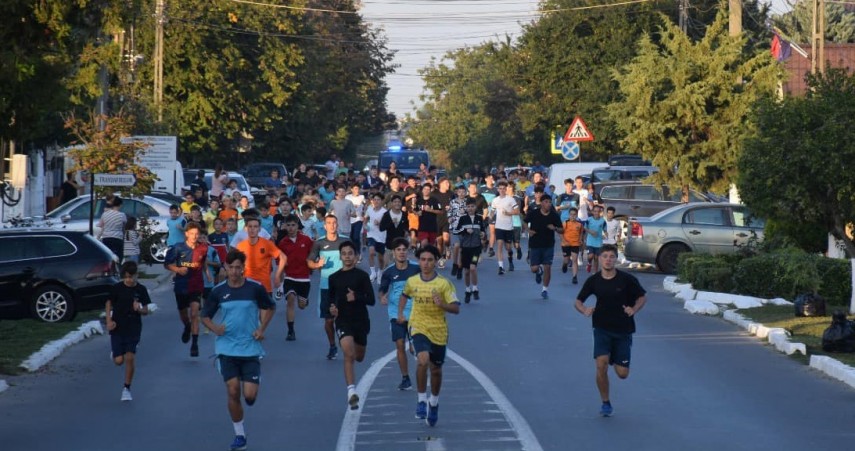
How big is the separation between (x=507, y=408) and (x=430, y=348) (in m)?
1.20

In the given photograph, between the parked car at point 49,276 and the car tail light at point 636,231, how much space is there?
38.7 feet

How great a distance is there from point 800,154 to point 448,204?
39.8 ft

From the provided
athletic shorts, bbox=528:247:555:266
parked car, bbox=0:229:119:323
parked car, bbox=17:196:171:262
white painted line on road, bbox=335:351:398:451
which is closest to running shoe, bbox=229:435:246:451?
white painted line on road, bbox=335:351:398:451

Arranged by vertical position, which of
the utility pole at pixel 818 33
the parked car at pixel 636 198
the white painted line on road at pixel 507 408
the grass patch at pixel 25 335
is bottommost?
the white painted line on road at pixel 507 408

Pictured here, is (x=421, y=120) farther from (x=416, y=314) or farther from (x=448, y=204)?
(x=416, y=314)

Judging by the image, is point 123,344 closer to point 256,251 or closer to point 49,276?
point 256,251

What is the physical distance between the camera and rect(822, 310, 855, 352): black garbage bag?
1569cm

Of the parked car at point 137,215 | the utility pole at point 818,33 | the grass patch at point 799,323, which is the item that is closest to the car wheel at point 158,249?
the parked car at point 137,215

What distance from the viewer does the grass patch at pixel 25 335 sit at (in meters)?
15.5

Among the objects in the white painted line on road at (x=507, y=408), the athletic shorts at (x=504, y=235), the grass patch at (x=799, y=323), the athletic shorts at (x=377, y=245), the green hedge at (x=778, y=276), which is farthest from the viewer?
the athletic shorts at (x=504, y=235)

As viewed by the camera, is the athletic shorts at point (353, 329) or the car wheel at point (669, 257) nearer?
the athletic shorts at point (353, 329)

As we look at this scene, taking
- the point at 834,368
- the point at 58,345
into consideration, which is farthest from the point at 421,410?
the point at 58,345

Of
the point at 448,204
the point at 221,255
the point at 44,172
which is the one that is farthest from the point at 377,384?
the point at 44,172

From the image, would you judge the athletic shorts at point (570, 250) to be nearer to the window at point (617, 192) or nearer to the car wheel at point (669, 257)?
the car wheel at point (669, 257)
